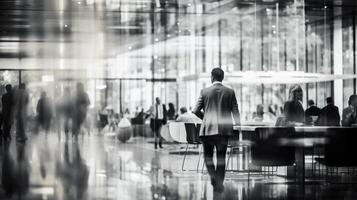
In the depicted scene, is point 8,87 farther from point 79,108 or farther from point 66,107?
point 79,108

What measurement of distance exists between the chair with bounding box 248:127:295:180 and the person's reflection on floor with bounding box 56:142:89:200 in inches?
96.2

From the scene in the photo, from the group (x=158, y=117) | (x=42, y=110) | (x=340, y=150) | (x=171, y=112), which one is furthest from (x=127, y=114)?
(x=340, y=150)

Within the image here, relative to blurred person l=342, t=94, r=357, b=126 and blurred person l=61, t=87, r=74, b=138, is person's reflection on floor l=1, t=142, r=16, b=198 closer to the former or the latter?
blurred person l=61, t=87, r=74, b=138

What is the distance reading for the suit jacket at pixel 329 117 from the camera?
13.4 meters

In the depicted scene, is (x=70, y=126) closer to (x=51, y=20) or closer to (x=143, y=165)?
(x=51, y=20)

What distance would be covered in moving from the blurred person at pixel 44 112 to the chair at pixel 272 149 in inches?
460

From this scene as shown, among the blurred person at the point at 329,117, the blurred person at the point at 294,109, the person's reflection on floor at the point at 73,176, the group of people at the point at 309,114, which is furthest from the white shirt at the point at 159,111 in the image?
the blurred person at the point at 294,109

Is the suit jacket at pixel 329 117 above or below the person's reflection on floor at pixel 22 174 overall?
above

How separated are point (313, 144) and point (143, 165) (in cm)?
409

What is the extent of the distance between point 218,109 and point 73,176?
3395 millimetres

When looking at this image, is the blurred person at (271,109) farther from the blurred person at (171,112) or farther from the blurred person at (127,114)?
the blurred person at (127,114)

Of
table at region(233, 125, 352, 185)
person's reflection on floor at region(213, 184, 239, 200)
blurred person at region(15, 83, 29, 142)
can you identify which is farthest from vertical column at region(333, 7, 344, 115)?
person's reflection on floor at region(213, 184, 239, 200)

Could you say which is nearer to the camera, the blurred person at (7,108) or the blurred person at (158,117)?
the blurred person at (7,108)

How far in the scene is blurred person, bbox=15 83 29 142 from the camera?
18.1m
